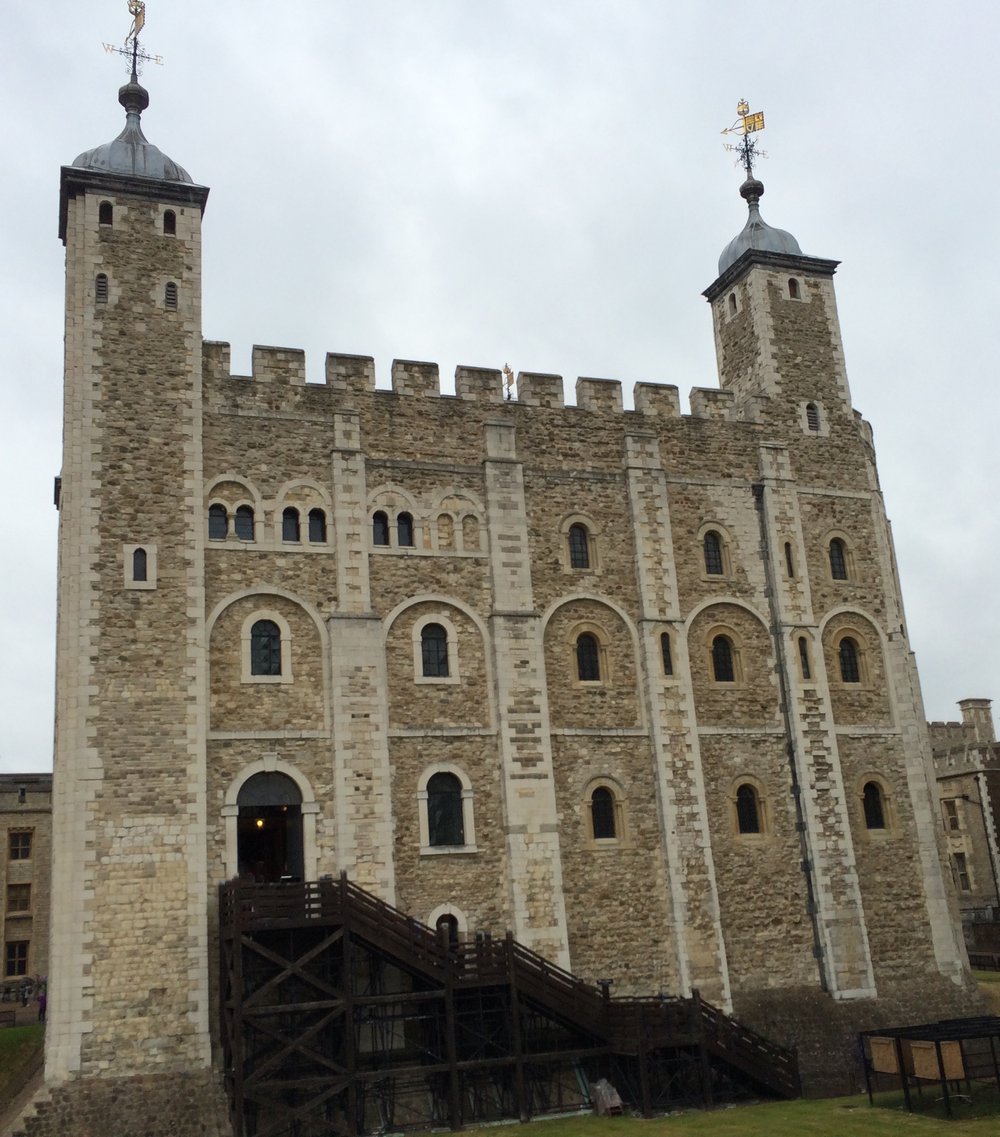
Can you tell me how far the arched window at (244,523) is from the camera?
990 inches

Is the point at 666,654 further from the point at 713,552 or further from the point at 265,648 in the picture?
the point at 265,648

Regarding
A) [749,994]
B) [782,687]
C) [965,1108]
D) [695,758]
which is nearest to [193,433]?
[695,758]

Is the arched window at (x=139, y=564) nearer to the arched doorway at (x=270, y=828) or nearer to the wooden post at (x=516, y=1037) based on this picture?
the arched doorway at (x=270, y=828)

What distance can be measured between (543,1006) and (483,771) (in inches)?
201

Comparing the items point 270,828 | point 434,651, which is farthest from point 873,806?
point 270,828

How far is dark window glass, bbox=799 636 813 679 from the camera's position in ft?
94.8

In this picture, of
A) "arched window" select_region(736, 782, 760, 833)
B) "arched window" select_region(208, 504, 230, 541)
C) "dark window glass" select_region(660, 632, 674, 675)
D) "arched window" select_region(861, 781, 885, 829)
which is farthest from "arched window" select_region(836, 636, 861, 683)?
"arched window" select_region(208, 504, 230, 541)

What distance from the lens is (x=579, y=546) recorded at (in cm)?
2820

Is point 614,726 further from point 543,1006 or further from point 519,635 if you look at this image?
point 543,1006

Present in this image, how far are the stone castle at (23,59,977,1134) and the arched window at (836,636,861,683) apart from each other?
19 centimetres

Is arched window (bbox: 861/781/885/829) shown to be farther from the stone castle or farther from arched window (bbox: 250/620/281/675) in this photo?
arched window (bbox: 250/620/281/675)

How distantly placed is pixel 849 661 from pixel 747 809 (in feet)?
16.6

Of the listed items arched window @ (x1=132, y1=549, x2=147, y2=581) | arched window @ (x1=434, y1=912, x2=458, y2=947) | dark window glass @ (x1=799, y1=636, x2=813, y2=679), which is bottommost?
arched window @ (x1=434, y1=912, x2=458, y2=947)

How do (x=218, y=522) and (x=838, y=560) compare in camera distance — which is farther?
(x=838, y=560)
